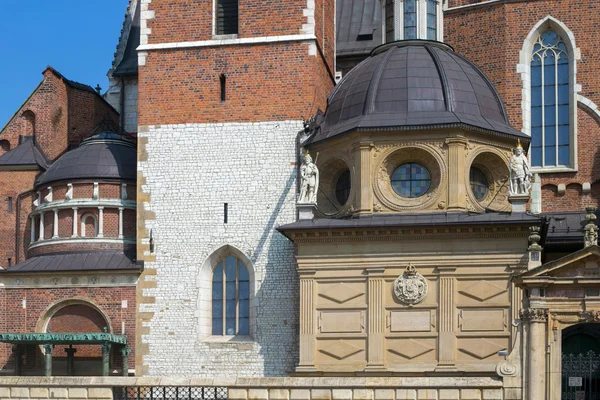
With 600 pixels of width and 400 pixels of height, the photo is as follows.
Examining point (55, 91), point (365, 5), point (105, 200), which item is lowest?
point (105, 200)

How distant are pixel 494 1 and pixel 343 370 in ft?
46.1

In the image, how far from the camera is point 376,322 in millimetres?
34719

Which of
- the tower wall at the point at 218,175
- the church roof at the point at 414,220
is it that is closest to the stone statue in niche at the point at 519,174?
the church roof at the point at 414,220

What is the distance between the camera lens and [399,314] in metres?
34.7

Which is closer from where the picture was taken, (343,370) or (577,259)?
(577,259)

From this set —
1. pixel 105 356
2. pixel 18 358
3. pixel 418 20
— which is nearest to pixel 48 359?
pixel 105 356

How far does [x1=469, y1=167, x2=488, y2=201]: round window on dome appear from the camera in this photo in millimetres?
36375

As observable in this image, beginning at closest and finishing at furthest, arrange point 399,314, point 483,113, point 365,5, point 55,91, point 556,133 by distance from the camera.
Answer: point 399,314
point 483,113
point 556,133
point 55,91
point 365,5

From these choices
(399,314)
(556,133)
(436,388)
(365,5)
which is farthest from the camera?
(365,5)

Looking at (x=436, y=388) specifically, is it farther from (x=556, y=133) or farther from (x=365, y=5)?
(x=365, y=5)

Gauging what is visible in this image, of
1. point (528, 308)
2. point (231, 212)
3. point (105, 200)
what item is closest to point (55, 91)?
point (105, 200)

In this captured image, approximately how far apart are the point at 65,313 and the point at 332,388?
42.0ft

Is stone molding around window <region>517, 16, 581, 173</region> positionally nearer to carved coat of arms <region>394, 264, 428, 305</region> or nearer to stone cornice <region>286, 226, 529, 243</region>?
stone cornice <region>286, 226, 529, 243</region>

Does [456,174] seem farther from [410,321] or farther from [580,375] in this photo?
[580,375]
